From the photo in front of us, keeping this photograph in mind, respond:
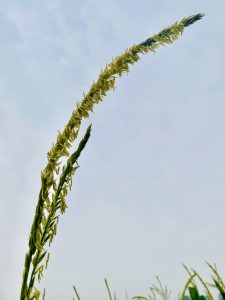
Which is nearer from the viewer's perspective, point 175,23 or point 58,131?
point 58,131

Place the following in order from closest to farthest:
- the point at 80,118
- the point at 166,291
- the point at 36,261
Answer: the point at 36,261 → the point at 80,118 → the point at 166,291

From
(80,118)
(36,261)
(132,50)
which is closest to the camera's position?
(36,261)

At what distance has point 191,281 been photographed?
7.62 ft

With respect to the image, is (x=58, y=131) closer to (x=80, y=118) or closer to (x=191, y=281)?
(x=80, y=118)

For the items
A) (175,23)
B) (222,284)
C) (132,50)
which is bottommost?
(222,284)

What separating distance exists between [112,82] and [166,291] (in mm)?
2980

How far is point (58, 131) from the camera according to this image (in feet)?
7.14

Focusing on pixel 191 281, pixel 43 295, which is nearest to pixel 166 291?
pixel 191 281

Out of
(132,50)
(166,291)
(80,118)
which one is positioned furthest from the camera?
(166,291)

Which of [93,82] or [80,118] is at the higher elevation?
[93,82]

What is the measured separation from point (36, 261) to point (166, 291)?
2.87 metres

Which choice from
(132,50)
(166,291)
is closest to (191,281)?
(132,50)

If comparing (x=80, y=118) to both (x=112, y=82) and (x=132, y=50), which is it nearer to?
(x=112, y=82)

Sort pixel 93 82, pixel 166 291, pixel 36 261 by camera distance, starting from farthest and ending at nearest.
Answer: pixel 166 291 → pixel 93 82 → pixel 36 261
